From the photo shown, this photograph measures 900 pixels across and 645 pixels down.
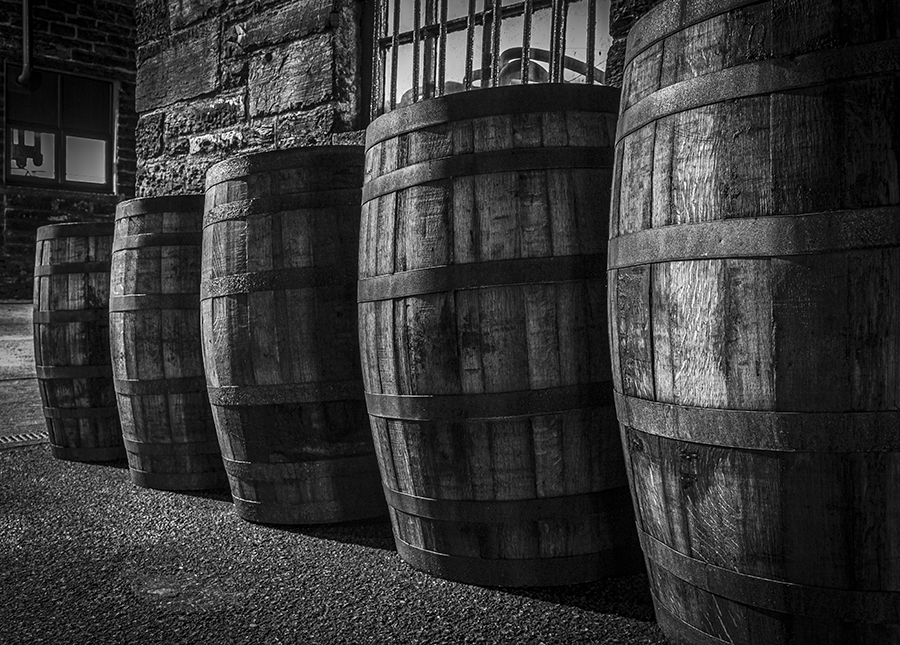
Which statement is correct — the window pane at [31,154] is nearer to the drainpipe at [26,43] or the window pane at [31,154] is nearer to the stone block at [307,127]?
the drainpipe at [26,43]

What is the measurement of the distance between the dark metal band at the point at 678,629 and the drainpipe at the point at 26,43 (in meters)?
8.50

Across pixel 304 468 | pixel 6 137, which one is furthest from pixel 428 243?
pixel 6 137

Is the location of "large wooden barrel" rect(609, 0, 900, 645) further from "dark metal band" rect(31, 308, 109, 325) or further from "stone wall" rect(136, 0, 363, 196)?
"dark metal band" rect(31, 308, 109, 325)

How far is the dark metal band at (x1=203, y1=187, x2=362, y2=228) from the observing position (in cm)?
250

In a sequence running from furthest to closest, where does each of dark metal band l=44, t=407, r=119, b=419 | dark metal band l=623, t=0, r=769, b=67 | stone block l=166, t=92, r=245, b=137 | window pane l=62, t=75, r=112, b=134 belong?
window pane l=62, t=75, r=112, b=134
stone block l=166, t=92, r=245, b=137
dark metal band l=44, t=407, r=119, b=419
dark metal band l=623, t=0, r=769, b=67

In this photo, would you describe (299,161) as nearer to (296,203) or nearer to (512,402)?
(296,203)

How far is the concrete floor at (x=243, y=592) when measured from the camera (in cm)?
178

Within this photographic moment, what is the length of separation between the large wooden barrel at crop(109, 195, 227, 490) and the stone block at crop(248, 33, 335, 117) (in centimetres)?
112

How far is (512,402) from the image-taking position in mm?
1919

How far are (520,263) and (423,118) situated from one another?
476 millimetres

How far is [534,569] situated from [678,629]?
1.44 feet

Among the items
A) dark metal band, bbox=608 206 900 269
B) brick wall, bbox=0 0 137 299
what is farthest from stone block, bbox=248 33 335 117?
brick wall, bbox=0 0 137 299

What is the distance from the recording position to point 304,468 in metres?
2.57

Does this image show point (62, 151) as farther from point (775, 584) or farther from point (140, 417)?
point (775, 584)
